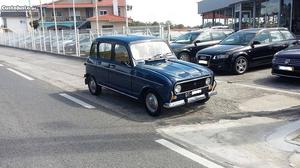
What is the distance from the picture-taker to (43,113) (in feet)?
27.8

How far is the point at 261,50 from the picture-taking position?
1320 centimetres

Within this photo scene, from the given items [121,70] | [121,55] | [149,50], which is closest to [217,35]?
→ [149,50]

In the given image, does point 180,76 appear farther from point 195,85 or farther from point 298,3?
point 298,3

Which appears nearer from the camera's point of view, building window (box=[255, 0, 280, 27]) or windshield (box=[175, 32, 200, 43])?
windshield (box=[175, 32, 200, 43])

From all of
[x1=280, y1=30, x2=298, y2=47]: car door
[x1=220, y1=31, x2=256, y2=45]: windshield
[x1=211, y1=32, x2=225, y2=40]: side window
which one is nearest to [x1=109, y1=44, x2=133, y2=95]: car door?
[x1=220, y1=31, x2=256, y2=45]: windshield

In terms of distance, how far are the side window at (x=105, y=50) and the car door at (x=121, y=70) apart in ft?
0.86

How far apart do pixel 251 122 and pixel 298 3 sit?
1805 centimetres

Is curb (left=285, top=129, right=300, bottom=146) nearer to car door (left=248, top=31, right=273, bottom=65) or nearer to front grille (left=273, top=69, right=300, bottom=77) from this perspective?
front grille (left=273, top=69, right=300, bottom=77)

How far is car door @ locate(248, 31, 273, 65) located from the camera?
1305 centimetres

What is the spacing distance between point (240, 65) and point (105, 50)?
212 inches

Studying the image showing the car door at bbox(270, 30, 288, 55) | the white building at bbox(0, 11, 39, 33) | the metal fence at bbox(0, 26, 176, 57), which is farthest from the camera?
the white building at bbox(0, 11, 39, 33)

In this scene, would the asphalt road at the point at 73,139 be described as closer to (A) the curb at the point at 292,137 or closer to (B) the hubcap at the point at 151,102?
(B) the hubcap at the point at 151,102

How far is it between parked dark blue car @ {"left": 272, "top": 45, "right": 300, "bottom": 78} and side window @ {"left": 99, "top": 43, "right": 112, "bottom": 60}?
5.09m

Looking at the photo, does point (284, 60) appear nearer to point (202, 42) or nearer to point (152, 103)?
point (152, 103)
